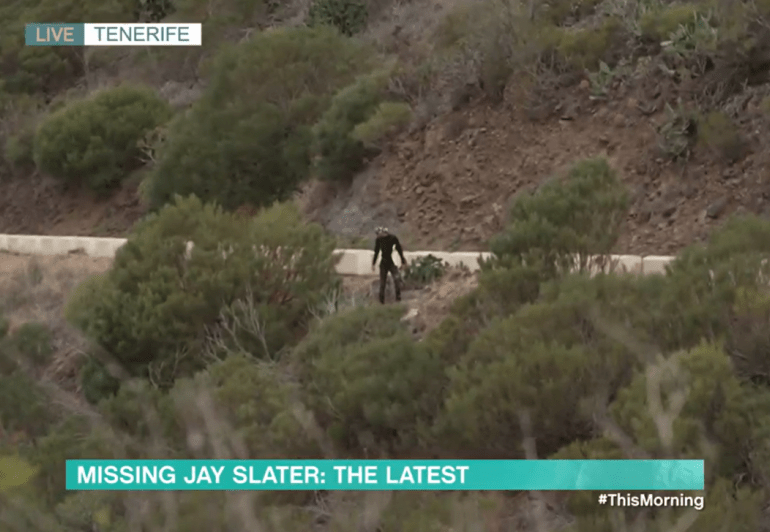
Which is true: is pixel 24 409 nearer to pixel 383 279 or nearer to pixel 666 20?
pixel 383 279

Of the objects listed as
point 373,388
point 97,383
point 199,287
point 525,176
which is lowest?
point 97,383

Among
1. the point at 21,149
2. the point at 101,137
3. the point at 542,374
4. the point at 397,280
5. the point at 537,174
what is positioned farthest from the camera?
the point at 21,149

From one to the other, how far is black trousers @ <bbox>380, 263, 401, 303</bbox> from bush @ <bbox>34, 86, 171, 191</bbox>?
23259 mm

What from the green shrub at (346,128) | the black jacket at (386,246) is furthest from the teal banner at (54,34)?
the black jacket at (386,246)

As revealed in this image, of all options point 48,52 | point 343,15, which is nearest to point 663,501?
point 343,15

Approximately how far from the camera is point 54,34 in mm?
56906

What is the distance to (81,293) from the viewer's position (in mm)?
31281

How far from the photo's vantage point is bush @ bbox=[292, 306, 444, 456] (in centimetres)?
2227

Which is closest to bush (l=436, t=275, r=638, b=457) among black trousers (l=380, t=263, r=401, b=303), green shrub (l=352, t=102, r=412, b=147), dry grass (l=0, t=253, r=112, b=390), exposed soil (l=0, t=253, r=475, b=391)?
black trousers (l=380, t=263, r=401, b=303)

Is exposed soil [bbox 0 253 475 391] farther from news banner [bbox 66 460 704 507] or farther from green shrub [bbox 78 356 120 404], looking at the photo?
news banner [bbox 66 460 704 507]

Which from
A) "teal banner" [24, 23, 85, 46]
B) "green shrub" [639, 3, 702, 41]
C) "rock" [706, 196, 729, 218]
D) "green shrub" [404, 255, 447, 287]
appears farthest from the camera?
"teal banner" [24, 23, 85, 46]

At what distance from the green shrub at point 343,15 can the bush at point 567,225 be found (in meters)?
23.1

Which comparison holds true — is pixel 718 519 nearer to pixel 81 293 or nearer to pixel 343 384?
pixel 343 384
